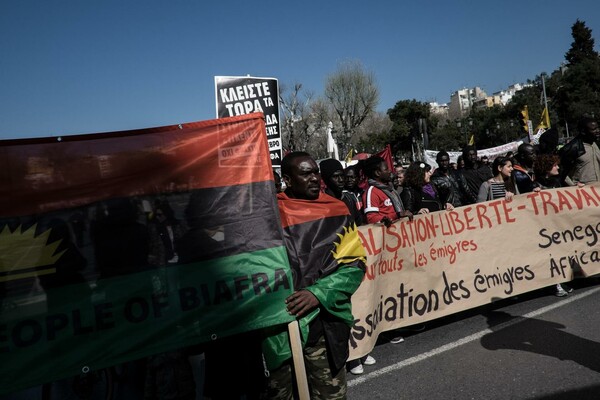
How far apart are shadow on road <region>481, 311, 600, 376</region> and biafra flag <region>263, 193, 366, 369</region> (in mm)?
2160

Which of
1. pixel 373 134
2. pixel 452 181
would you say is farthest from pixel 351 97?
pixel 452 181

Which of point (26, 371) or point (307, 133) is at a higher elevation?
point (307, 133)

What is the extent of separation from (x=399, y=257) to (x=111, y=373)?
2.79 m

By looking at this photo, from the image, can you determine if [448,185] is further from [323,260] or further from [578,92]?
[578,92]

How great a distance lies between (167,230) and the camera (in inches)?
82.7

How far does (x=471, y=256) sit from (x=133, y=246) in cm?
375

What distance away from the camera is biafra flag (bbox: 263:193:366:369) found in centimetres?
227

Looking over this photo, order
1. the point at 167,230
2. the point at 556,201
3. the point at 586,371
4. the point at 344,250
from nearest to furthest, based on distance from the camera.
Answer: the point at 167,230 < the point at 344,250 < the point at 586,371 < the point at 556,201

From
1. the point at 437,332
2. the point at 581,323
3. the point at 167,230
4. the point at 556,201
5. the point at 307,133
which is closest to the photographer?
the point at 167,230

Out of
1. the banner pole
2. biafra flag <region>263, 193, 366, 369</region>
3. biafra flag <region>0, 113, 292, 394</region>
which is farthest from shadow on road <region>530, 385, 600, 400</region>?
biafra flag <region>0, 113, 292, 394</region>

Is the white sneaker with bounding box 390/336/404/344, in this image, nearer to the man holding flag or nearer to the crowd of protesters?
the crowd of protesters

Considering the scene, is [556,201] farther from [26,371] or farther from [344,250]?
[26,371]

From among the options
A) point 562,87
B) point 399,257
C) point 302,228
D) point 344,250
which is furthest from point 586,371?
point 562,87

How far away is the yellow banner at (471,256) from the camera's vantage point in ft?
13.8
